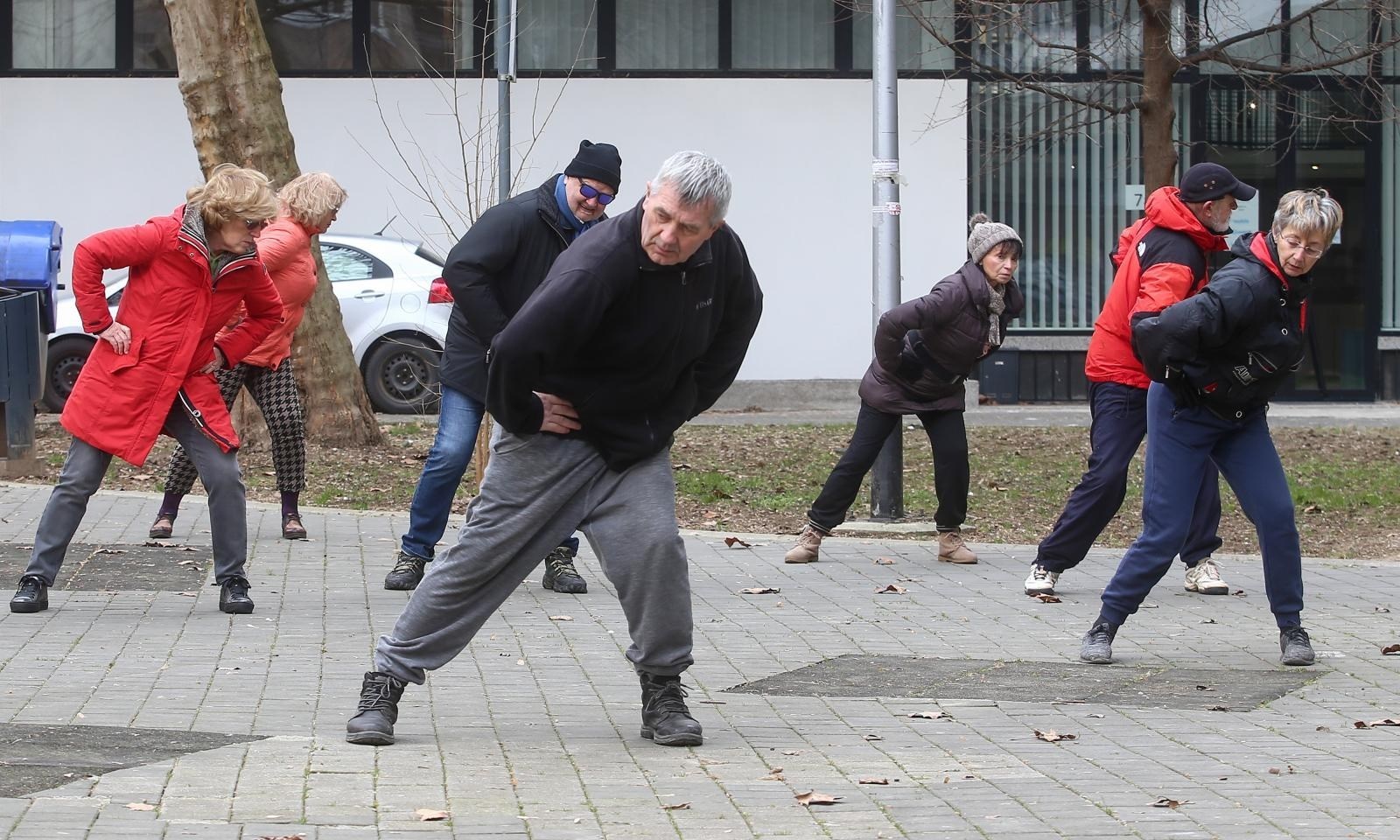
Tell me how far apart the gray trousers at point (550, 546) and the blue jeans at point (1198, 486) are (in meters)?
2.12

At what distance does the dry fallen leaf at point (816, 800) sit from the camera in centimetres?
488

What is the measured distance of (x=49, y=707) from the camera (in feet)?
19.4

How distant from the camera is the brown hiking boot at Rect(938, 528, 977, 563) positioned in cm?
969

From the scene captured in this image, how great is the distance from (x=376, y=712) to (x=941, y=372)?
4618 mm

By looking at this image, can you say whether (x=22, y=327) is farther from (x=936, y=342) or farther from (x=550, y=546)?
(x=550, y=546)

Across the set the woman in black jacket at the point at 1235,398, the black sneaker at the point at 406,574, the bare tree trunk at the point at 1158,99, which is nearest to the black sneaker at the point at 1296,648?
the woman in black jacket at the point at 1235,398

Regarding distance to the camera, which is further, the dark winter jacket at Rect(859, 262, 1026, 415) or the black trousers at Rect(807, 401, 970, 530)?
the black trousers at Rect(807, 401, 970, 530)

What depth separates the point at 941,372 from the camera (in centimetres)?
943

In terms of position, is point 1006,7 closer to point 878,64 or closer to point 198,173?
point 878,64

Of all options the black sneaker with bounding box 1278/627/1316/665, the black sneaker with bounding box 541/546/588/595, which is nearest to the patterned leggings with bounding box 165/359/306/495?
the black sneaker with bounding box 541/546/588/595

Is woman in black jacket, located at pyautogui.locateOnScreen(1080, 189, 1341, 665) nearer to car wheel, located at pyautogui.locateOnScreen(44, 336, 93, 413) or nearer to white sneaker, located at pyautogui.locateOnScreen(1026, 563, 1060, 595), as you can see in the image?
white sneaker, located at pyautogui.locateOnScreen(1026, 563, 1060, 595)

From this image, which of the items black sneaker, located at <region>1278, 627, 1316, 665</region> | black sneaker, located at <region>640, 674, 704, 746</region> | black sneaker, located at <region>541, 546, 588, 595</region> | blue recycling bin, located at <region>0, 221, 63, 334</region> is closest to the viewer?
black sneaker, located at <region>640, 674, 704, 746</region>

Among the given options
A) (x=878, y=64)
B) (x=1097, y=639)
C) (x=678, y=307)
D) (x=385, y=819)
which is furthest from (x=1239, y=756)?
(x=878, y=64)

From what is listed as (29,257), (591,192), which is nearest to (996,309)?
(591,192)
